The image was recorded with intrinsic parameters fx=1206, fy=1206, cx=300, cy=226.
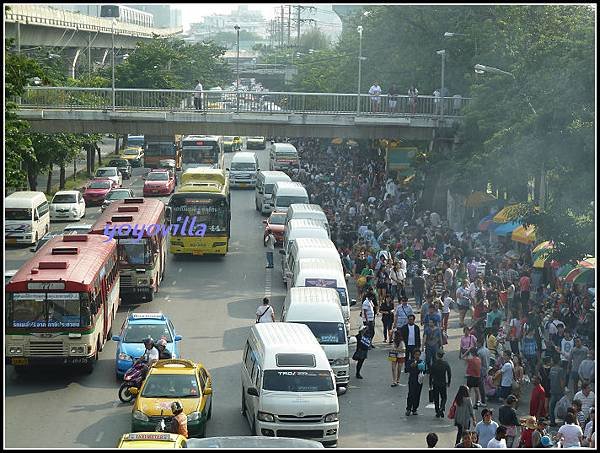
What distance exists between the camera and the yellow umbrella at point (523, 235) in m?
36.7

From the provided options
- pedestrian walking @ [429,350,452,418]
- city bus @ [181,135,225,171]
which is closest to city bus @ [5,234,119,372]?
pedestrian walking @ [429,350,452,418]

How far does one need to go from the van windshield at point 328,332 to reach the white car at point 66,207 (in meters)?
28.9

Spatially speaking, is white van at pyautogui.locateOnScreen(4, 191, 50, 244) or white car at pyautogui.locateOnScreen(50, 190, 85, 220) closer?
white van at pyautogui.locateOnScreen(4, 191, 50, 244)

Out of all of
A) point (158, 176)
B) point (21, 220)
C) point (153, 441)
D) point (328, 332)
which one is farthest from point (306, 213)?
point (153, 441)

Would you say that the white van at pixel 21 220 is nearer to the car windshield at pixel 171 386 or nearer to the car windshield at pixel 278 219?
the car windshield at pixel 278 219

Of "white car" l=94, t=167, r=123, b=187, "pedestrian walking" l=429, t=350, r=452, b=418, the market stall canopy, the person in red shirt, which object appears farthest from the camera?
"white car" l=94, t=167, r=123, b=187

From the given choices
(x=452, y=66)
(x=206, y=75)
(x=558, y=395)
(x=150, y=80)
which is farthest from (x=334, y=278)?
(x=206, y=75)

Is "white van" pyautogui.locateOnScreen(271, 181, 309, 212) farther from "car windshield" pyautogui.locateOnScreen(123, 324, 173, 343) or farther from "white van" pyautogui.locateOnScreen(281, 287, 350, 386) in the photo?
"car windshield" pyautogui.locateOnScreen(123, 324, 173, 343)

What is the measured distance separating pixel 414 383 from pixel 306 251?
11.3m

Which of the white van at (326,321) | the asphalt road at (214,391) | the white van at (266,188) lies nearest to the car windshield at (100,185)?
the white van at (266,188)

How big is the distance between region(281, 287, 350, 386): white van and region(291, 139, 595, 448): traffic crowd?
935mm

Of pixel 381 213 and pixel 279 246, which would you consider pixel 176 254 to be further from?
pixel 381 213

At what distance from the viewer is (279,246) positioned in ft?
152

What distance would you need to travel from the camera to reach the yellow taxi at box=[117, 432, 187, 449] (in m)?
16.7
